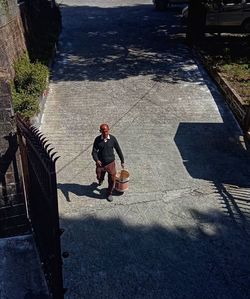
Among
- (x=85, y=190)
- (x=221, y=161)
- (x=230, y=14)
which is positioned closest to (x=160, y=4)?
(x=230, y=14)

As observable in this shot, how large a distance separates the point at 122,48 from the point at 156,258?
43.2ft

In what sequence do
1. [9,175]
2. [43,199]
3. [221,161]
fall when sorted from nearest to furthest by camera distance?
[43,199] < [9,175] < [221,161]

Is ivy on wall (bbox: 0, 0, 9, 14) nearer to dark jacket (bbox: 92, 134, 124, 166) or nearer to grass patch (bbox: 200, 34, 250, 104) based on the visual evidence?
dark jacket (bbox: 92, 134, 124, 166)

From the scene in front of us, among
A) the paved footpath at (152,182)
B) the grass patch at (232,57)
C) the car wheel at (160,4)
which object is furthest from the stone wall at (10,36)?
the car wheel at (160,4)

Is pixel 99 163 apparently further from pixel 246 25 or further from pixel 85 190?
pixel 246 25

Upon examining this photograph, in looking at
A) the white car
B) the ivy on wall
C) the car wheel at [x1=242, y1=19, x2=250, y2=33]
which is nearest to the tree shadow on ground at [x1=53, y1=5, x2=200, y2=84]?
the white car

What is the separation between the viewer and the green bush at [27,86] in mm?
10359

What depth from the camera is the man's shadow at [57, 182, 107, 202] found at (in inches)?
318

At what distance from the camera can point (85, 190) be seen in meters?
8.25

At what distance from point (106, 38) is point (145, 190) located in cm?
1301

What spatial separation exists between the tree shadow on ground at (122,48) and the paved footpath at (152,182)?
4.6 inches

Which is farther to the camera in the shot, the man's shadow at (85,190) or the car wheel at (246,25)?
the car wheel at (246,25)

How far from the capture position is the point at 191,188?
27.6 feet

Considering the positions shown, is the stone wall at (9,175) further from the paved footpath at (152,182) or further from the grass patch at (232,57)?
the grass patch at (232,57)
